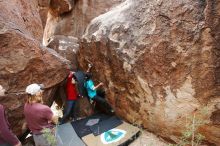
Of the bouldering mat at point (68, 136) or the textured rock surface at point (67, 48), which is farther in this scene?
the textured rock surface at point (67, 48)

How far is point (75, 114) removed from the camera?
8.43 meters

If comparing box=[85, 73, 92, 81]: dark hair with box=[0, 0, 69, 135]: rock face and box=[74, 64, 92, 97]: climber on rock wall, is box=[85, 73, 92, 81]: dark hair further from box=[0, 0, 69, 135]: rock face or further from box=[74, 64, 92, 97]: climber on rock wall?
box=[0, 0, 69, 135]: rock face

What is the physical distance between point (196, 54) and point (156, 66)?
884mm

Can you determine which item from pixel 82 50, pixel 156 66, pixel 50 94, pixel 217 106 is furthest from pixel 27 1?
pixel 217 106

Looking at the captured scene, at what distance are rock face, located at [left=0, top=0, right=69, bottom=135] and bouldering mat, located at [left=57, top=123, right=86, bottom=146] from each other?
793 millimetres

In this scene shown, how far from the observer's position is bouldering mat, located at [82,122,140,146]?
275 inches

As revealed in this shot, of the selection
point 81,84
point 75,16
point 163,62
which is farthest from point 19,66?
point 75,16

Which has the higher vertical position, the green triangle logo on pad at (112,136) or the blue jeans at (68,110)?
the blue jeans at (68,110)

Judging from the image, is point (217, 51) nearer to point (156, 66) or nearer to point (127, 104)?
point (156, 66)

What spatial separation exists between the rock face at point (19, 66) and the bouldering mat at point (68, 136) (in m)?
0.79

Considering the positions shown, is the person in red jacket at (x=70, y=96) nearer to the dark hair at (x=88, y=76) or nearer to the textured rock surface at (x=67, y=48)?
the dark hair at (x=88, y=76)

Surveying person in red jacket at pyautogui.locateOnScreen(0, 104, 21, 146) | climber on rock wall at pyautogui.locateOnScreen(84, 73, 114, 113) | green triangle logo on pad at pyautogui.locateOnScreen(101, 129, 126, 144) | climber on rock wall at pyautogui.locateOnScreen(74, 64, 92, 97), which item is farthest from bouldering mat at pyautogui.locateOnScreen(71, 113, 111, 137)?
person in red jacket at pyautogui.locateOnScreen(0, 104, 21, 146)

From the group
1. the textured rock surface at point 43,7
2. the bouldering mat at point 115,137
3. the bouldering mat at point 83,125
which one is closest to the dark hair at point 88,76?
the bouldering mat at point 83,125

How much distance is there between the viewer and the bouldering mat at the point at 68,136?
699 centimetres
